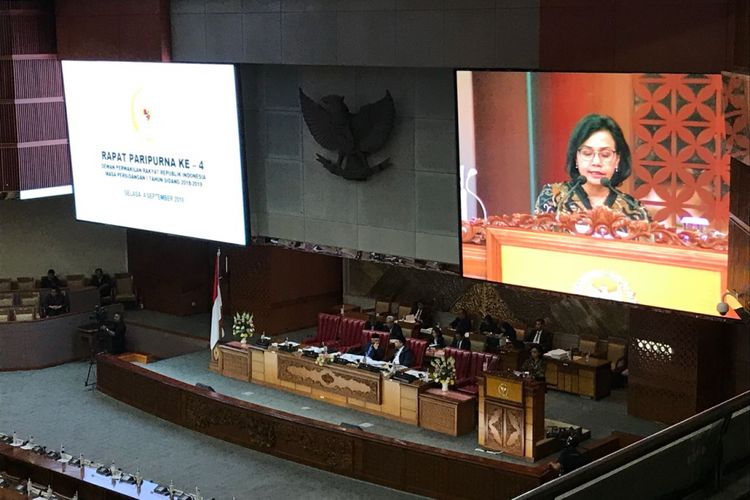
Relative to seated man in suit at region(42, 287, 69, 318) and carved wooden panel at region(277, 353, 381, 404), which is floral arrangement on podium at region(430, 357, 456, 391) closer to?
carved wooden panel at region(277, 353, 381, 404)

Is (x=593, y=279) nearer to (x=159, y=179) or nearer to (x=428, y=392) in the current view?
(x=428, y=392)

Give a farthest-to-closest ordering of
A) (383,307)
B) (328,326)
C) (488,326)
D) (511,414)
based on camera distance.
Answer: (383,307)
(328,326)
(488,326)
(511,414)

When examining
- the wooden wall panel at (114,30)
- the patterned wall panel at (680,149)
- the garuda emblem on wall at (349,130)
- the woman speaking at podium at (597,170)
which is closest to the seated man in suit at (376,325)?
the garuda emblem on wall at (349,130)

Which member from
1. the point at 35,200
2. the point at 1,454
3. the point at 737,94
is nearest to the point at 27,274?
the point at 35,200

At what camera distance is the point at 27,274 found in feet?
75.5

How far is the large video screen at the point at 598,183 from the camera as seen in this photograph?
12016 millimetres

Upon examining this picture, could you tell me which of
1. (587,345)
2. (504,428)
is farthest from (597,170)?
(587,345)

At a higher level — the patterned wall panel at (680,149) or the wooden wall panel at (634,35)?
the wooden wall panel at (634,35)

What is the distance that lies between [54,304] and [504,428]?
969 centimetres

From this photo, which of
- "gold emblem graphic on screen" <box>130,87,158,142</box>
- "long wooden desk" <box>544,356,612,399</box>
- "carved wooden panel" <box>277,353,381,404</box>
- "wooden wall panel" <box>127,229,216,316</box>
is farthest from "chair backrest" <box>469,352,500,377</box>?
"wooden wall panel" <box>127,229,216,316</box>

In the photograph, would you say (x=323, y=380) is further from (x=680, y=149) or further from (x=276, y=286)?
(x=680, y=149)

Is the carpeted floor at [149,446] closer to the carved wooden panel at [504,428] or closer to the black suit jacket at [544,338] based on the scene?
the carved wooden panel at [504,428]

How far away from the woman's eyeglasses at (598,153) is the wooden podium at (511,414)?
9.41ft

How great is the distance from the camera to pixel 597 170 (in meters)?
12.8
